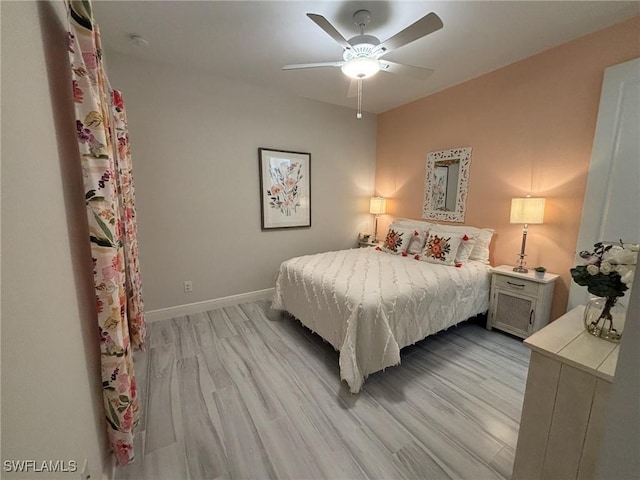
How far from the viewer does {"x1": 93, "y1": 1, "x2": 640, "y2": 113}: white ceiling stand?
72.4 inches

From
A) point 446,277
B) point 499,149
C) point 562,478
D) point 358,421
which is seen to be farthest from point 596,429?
→ point 499,149

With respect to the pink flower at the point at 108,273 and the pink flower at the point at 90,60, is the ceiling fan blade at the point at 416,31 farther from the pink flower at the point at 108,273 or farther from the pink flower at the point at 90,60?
the pink flower at the point at 108,273

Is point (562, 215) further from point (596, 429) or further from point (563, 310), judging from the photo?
point (596, 429)

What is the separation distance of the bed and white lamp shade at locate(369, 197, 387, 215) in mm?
1260

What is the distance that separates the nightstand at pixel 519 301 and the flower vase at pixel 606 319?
135cm

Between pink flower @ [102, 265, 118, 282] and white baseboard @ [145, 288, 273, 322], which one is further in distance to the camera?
white baseboard @ [145, 288, 273, 322]

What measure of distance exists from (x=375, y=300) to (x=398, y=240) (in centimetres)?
166

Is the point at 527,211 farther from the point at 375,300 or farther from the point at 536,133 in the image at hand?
the point at 375,300

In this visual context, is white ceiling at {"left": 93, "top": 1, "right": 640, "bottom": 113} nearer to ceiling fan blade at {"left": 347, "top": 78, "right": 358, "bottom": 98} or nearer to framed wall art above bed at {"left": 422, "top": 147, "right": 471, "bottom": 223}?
ceiling fan blade at {"left": 347, "top": 78, "right": 358, "bottom": 98}

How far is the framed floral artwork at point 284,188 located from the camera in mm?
3289

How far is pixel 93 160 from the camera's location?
1.03m

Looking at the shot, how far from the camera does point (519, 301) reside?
246 cm

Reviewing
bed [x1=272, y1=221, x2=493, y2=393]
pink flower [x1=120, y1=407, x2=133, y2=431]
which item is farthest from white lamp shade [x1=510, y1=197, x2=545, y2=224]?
pink flower [x1=120, y1=407, x2=133, y2=431]

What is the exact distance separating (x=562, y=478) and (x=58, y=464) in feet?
5.61
